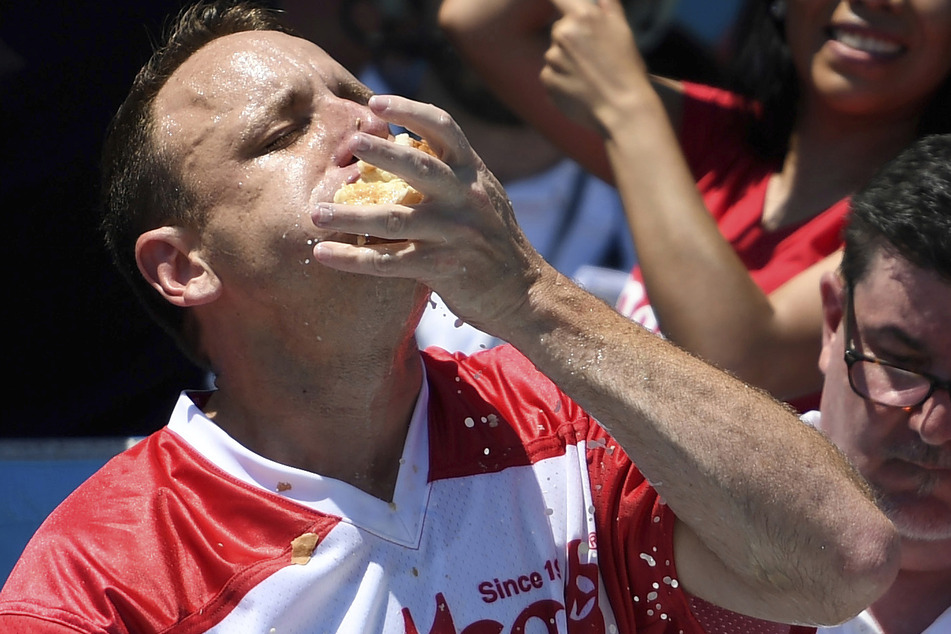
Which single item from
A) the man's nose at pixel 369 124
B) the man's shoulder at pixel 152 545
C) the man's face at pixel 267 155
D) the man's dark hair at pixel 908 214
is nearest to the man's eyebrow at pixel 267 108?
the man's face at pixel 267 155

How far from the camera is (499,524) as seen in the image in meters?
1.79

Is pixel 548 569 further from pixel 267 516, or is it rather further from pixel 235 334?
pixel 235 334

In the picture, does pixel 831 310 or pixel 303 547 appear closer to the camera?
pixel 303 547

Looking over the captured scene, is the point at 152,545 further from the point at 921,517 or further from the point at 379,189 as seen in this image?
the point at 921,517

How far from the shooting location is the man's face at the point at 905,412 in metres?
1.95

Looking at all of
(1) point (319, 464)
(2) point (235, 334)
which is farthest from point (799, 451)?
(2) point (235, 334)

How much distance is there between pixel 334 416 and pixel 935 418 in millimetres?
1007

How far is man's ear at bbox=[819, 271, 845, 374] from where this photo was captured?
2.12m

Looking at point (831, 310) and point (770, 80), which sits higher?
point (770, 80)

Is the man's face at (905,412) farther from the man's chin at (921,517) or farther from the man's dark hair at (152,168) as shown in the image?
the man's dark hair at (152,168)

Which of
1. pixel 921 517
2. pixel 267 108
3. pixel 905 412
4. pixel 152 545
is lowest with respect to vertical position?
pixel 921 517

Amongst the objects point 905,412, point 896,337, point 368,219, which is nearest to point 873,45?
point 896,337

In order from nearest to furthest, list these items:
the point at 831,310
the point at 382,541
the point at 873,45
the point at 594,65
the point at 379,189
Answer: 1. the point at 379,189
2. the point at 382,541
3. the point at 831,310
4. the point at 873,45
5. the point at 594,65

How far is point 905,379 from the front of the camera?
197cm
